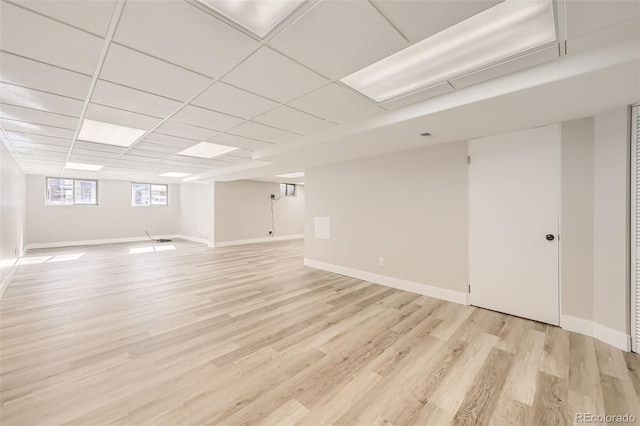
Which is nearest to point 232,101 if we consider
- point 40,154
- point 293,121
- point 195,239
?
point 293,121

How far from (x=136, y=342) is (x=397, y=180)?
4.03 metres

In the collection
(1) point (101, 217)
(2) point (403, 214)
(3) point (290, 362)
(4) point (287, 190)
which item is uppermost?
(4) point (287, 190)

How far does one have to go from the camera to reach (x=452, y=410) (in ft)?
5.37

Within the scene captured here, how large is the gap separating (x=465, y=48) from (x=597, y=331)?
3065 millimetres

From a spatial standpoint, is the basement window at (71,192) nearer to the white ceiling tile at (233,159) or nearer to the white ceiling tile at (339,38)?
the white ceiling tile at (233,159)

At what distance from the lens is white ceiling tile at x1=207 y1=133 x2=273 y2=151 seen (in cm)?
382

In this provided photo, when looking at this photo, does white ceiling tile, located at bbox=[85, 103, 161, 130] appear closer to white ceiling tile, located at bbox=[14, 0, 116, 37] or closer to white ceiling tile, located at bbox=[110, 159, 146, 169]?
white ceiling tile, located at bbox=[14, 0, 116, 37]

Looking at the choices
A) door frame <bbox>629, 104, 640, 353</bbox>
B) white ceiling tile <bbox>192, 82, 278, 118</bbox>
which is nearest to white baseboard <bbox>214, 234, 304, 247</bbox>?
white ceiling tile <bbox>192, 82, 278, 118</bbox>

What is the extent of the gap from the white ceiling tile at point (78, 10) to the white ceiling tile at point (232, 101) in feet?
2.77

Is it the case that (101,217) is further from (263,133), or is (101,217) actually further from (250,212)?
(263,133)

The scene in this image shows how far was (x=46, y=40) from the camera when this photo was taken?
1.67 meters

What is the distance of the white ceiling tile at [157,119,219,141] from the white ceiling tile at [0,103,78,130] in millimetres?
983

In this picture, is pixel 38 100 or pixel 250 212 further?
pixel 250 212

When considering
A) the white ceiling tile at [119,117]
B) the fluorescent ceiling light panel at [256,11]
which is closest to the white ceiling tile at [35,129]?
the white ceiling tile at [119,117]
